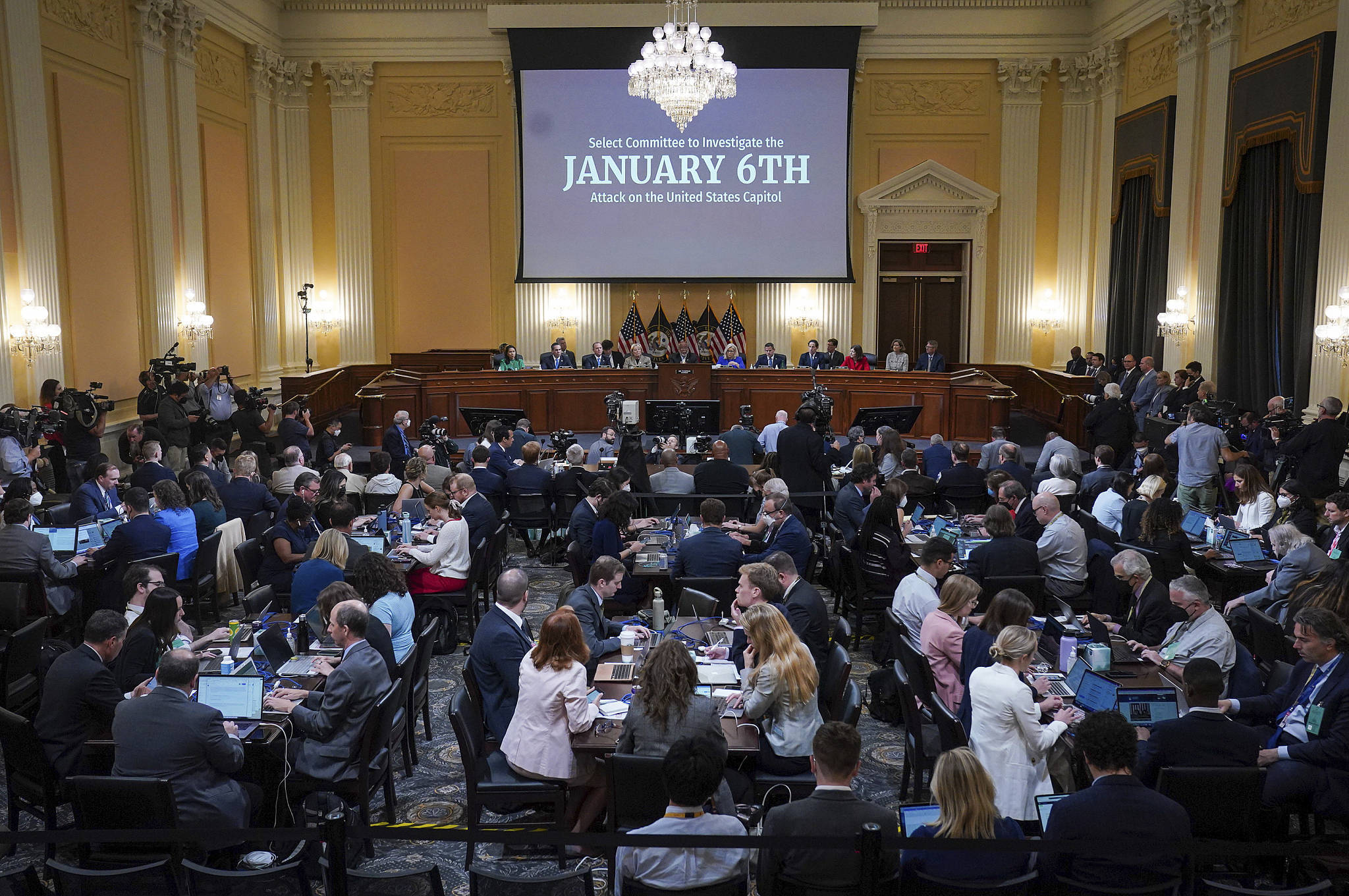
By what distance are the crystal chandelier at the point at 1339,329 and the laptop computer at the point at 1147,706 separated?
8223 mm

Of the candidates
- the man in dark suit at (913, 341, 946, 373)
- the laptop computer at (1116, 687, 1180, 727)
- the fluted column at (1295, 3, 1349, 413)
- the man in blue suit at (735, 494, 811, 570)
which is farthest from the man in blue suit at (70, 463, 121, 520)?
the man in dark suit at (913, 341, 946, 373)

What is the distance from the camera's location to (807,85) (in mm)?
18844

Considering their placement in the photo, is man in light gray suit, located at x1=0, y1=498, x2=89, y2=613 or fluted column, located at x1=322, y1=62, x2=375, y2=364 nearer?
man in light gray suit, located at x1=0, y1=498, x2=89, y2=613

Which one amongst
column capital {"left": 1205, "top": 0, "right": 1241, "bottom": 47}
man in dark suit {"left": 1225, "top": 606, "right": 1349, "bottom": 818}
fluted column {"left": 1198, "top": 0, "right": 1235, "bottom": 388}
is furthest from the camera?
fluted column {"left": 1198, "top": 0, "right": 1235, "bottom": 388}

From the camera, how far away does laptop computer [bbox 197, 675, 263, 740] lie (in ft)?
16.8

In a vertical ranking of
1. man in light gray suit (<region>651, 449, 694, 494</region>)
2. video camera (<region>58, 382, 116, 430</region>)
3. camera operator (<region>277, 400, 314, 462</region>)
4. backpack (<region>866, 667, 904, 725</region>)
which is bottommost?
backpack (<region>866, 667, 904, 725</region>)

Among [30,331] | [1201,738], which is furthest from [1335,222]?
[30,331]

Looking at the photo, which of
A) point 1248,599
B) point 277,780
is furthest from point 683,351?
point 277,780

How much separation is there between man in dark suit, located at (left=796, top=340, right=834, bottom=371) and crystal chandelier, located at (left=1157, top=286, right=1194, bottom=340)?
4834mm

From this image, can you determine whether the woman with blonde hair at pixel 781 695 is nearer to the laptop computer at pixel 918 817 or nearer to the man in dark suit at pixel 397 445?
the laptop computer at pixel 918 817

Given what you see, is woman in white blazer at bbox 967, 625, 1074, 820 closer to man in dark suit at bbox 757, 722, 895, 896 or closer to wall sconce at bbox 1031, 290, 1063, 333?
man in dark suit at bbox 757, 722, 895, 896

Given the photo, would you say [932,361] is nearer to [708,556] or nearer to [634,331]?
[634,331]

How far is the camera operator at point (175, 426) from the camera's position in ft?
42.1

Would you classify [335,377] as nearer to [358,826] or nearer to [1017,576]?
[1017,576]
